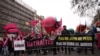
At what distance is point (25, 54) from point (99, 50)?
5.24 metres

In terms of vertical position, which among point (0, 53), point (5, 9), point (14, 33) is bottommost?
point (0, 53)

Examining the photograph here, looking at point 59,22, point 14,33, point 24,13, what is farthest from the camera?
point 24,13

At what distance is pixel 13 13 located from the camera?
9856 cm

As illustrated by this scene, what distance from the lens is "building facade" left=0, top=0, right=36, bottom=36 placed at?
84988 millimetres

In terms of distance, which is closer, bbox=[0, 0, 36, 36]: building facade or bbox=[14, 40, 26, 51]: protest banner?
bbox=[14, 40, 26, 51]: protest banner

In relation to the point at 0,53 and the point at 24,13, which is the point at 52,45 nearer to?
the point at 0,53

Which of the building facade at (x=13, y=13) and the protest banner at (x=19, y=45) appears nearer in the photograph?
the protest banner at (x=19, y=45)

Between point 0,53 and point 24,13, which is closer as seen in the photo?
point 0,53

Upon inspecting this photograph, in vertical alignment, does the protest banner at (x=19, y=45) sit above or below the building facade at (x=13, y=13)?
below

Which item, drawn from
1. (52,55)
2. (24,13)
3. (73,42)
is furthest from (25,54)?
(24,13)

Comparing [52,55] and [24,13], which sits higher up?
[24,13]

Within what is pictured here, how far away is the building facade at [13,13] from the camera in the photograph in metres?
85.0

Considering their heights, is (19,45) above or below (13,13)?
below

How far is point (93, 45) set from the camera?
19.5m
